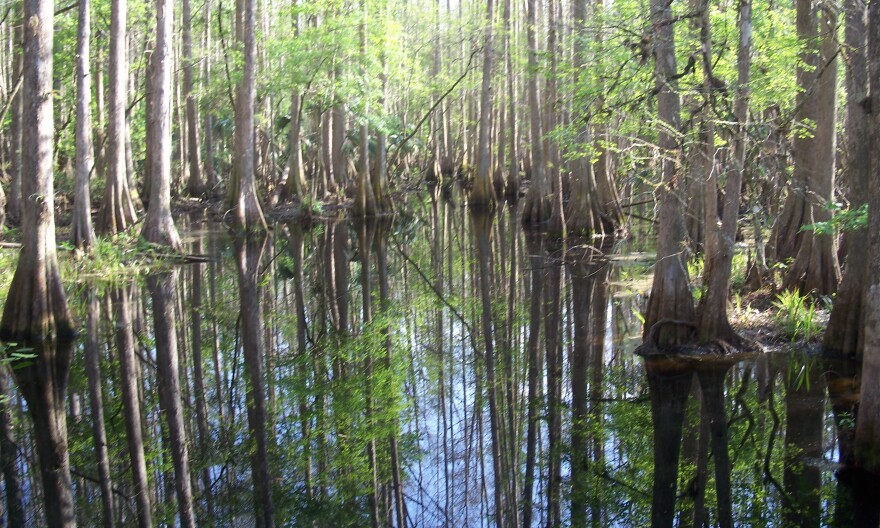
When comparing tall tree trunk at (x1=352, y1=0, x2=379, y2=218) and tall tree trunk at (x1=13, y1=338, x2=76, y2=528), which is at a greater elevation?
tall tree trunk at (x1=352, y1=0, x2=379, y2=218)

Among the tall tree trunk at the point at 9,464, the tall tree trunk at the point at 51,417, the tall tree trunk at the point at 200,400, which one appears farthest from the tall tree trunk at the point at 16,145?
the tall tree trunk at the point at 9,464

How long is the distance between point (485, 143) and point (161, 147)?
38.5 ft

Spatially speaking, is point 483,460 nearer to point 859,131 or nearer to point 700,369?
point 700,369

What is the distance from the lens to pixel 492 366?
882 centimetres

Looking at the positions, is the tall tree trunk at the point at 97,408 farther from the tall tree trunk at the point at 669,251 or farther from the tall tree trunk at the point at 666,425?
the tall tree trunk at the point at 669,251

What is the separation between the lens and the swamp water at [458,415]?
562 centimetres

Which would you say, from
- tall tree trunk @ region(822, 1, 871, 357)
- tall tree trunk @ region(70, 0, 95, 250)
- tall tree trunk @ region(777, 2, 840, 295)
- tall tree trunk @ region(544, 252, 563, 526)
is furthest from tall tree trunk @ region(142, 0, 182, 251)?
tall tree trunk @ region(822, 1, 871, 357)

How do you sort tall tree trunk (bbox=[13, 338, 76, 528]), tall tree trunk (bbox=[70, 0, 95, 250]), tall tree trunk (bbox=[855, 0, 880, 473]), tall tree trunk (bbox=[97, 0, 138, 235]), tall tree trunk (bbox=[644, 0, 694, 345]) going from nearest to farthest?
tall tree trunk (bbox=[13, 338, 76, 528]) < tall tree trunk (bbox=[855, 0, 880, 473]) < tall tree trunk (bbox=[644, 0, 694, 345]) < tall tree trunk (bbox=[70, 0, 95, 250]) < tall tree trunk (bbox=[97, 0, 138, 235])

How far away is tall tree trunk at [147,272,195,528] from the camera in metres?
5.66

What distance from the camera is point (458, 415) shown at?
291 inches

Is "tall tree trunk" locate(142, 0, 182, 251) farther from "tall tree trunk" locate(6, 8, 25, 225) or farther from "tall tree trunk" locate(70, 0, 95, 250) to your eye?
"tall tree trunk" locate(6, 8, 25, 225)

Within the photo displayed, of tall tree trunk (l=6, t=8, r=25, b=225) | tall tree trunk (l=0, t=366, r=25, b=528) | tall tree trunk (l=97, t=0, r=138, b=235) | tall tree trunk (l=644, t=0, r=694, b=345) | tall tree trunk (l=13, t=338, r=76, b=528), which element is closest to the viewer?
tall tree trunk (l=0, t=366, r=25, b=528)

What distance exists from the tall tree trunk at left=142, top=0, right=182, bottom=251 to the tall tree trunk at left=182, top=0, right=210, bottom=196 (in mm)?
7753

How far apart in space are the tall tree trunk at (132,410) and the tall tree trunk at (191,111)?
1420cm
